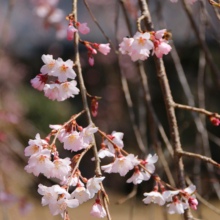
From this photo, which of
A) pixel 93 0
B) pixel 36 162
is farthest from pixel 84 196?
pixel 93 0

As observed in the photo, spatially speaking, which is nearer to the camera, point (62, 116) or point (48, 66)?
point (48, 66)

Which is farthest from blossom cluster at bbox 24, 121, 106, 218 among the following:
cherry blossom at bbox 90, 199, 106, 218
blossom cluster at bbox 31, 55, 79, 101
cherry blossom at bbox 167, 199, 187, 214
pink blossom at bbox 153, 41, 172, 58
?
pink blossom at bbox 153, 41, 172, 58

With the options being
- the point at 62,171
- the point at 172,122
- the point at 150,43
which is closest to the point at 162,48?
the point at 150,43

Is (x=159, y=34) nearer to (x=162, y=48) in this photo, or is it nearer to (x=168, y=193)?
(x=162, y=48)

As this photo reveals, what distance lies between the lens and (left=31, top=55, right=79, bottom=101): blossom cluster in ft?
2.69

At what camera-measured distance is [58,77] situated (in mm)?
830

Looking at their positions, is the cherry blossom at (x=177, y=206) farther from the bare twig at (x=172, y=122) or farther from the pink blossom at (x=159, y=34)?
the pink blossom at (x=159, y=34)

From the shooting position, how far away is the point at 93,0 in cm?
477

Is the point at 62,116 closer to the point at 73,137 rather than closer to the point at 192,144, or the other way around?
the point at 192,144

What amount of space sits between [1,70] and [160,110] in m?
2.98

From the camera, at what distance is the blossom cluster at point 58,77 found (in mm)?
821

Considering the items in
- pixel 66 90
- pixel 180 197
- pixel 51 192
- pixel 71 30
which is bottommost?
pixel 180 197

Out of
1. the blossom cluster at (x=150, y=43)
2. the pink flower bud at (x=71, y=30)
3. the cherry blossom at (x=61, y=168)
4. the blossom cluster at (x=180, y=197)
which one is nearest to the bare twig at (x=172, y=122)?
the blossom cluster at (x=180, y=197)

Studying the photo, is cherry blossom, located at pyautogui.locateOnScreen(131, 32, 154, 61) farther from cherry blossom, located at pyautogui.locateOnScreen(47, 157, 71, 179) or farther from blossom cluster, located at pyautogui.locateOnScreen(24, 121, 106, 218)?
cherry blossom, located at pyautogui.locateOnScreen(47, 157, 71, 179)
